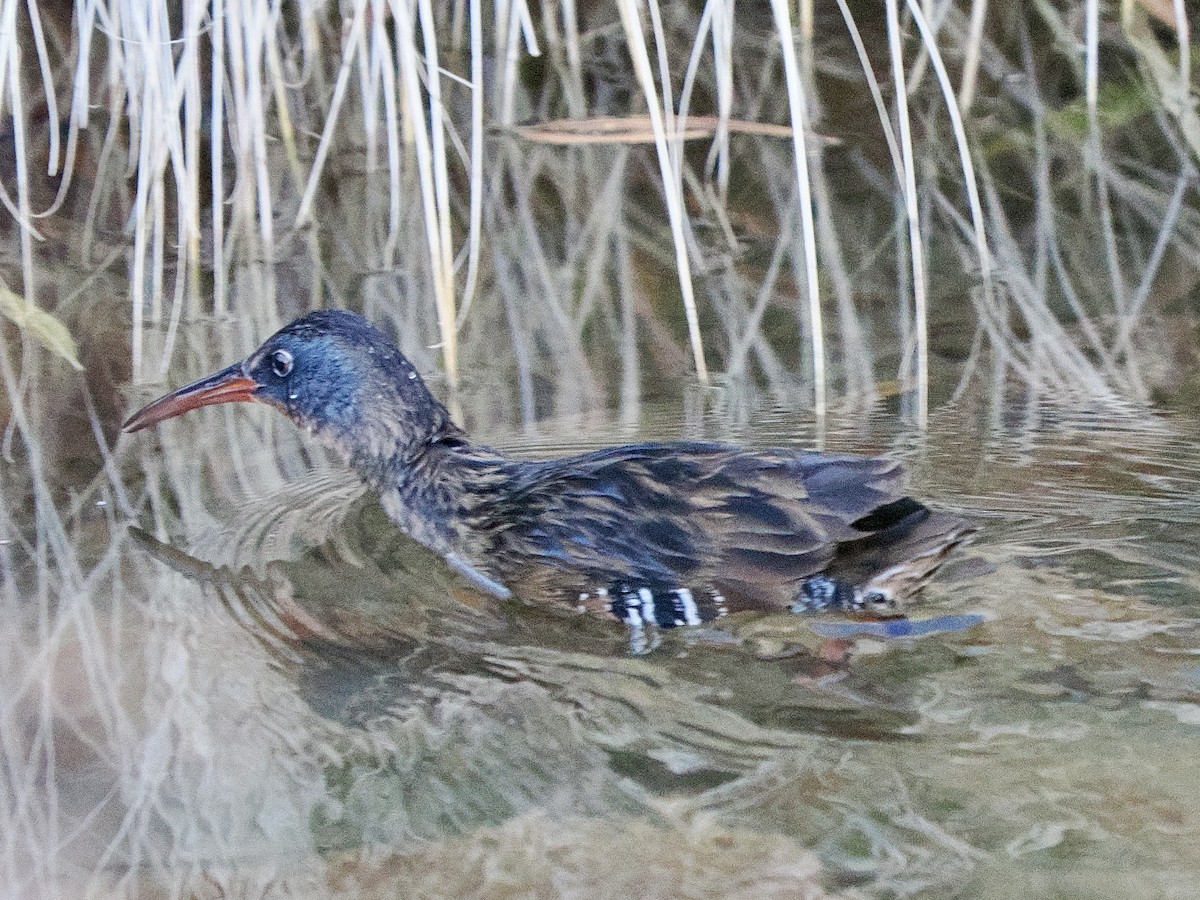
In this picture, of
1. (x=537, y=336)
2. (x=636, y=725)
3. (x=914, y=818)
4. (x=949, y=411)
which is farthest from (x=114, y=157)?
(x=914, y=818)

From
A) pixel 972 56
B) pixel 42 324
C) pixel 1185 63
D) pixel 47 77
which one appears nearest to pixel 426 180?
pixel 42 324

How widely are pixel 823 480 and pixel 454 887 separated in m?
1.17

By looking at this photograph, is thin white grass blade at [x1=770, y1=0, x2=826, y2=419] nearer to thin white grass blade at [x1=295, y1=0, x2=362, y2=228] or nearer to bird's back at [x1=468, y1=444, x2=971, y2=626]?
bird's back at [x1=468, y1=444, x2=971, y2=626]

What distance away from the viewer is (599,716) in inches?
110

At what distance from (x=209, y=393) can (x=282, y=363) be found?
0.61 feet

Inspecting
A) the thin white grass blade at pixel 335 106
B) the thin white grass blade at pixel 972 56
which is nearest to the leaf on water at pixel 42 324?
the thin white grass blade at pixel 335 106

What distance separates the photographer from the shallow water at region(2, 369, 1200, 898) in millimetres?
2428

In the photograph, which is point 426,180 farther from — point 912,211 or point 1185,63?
point 1185,63

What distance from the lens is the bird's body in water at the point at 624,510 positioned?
3113 millimetres

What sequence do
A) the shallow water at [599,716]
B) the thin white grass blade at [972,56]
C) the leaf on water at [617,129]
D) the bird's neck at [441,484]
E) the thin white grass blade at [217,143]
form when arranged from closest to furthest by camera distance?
the shallow water at [599,716], the bird's neck at [441,484], the thin white grass blade at [217,143], the thin white grass blade at [972,56], the leaf on water at [617,129]

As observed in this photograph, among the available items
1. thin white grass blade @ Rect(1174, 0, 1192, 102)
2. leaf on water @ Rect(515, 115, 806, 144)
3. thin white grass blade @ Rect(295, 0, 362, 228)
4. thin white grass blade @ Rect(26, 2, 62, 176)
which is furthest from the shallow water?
leaf on water @ Rect(515, 115, 806, 144)

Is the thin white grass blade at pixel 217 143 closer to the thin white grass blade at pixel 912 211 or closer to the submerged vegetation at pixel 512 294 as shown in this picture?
the submerged vegetation at pixel 512 294

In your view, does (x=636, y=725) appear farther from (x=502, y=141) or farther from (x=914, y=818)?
(x=502, y=141)

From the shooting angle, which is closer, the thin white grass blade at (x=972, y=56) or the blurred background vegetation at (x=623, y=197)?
the blurred background vegetation at (x=623, y=197)
